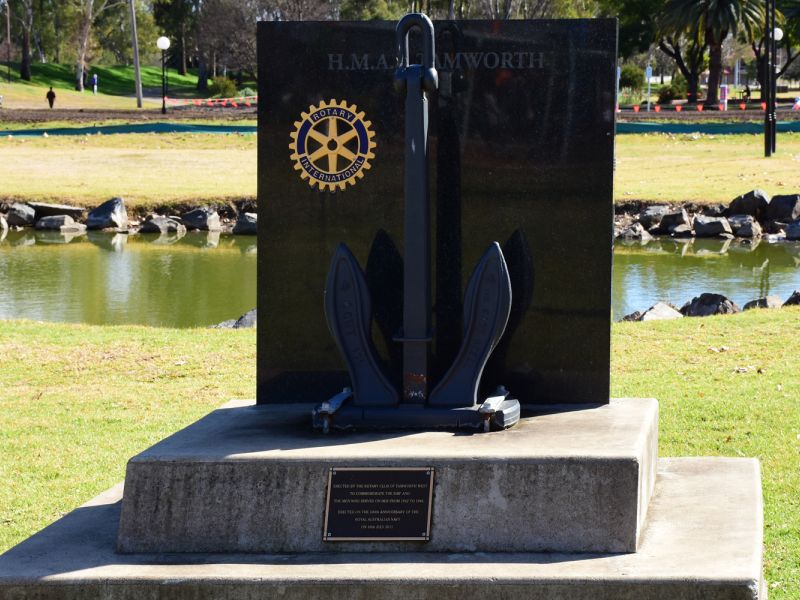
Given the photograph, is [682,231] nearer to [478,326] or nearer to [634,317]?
[634,317]

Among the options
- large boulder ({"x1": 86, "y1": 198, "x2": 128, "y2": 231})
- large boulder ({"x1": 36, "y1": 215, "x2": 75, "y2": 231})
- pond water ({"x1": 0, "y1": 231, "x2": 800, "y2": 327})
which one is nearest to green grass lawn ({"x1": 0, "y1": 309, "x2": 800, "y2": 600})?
pond water ({"x1": 0, "y1": 231, "x2": 800, "y2": 327})

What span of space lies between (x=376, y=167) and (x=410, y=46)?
0.57 meters

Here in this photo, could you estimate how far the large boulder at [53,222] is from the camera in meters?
27.9

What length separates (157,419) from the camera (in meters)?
8.95

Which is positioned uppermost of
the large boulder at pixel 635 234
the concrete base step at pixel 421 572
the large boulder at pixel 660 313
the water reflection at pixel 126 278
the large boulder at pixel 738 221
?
the large boulder at pixel 738 221

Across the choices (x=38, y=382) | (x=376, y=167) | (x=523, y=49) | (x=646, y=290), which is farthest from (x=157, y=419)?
(x=646, y=290)

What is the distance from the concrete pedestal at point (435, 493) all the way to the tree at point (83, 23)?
69.7 metres

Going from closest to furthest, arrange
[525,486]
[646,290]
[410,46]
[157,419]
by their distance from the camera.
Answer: [525,486] < [410,46] < [157,419] < [646,290]

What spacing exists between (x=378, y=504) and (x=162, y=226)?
23.2 metres

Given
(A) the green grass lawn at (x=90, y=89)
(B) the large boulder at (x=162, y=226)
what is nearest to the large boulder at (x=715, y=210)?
(B) the large boulder at (x=162, y=226)

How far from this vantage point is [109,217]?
91.5ft

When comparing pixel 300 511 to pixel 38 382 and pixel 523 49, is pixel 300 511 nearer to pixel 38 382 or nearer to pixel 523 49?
pixel 523 49

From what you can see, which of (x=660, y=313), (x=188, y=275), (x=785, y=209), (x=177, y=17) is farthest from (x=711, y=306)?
(x=177, y=17)

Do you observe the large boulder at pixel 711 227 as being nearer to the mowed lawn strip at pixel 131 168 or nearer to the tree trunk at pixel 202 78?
the mowed lawn strip at pixel 131 168
